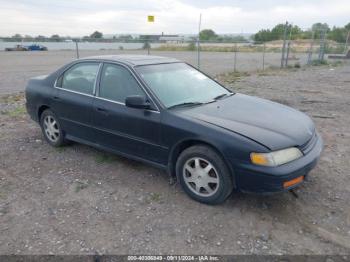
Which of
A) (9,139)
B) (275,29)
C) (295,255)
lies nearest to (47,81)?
(9,139)

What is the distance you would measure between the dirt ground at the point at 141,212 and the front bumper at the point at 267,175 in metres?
0.37

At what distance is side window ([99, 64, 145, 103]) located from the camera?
3.95 meters

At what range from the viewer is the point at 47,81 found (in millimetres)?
5047

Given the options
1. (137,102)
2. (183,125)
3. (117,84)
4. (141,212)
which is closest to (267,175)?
(183,125)

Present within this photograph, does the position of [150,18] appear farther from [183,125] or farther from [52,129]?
[183,125]

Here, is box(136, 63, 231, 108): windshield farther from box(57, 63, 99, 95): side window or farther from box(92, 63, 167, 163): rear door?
box(57, 63, 99, 95): side window

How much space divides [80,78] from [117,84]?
0.80 meters

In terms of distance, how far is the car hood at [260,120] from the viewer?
3.17 metres

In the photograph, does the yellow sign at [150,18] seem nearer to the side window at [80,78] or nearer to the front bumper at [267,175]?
the side window at [80,78]

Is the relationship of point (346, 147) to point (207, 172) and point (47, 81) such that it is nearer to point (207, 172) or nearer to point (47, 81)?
point (207, 172)

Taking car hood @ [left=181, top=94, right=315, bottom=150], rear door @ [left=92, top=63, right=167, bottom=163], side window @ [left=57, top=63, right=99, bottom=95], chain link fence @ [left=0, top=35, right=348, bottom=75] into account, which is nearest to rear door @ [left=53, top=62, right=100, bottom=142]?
side window @ [left=57, top=63, right=99, bottom=95]

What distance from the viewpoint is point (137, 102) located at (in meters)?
3.60

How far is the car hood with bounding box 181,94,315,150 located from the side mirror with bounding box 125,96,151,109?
446 millimetres

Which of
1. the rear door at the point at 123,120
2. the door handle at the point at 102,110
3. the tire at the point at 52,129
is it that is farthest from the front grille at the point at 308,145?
the tire at the point at 52,129
